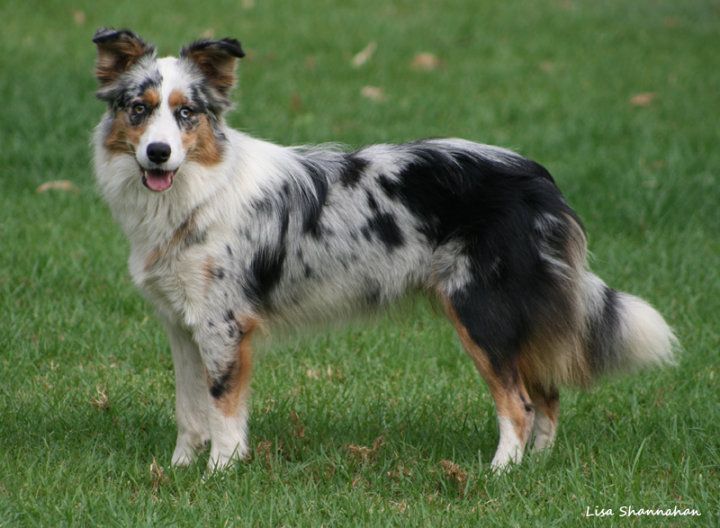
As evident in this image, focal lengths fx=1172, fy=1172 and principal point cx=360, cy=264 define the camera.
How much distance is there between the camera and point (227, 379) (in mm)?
4805

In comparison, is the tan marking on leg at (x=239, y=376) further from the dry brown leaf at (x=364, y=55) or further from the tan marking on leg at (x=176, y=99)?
the dry brown leaf at (x=364, y=55)

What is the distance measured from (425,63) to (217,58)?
754 cm

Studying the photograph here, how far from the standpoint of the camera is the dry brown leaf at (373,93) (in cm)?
1114

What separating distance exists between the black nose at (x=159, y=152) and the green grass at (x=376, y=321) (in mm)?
1059

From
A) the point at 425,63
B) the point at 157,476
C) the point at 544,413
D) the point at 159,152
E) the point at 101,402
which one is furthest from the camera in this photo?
the point at 425,63

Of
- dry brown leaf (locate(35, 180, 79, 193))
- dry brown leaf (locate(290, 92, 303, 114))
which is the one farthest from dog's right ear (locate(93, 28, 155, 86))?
dry brown leaf (locate(290, 92, 303, 114))

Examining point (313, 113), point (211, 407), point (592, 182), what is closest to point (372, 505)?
point (211, 407)

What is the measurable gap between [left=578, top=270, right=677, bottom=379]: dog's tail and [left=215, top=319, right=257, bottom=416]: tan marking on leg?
1.41 meters

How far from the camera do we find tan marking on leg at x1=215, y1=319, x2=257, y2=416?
A: 4.81 meters

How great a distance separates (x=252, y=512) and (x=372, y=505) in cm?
46

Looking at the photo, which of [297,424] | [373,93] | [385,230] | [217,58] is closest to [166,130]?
[217,58]

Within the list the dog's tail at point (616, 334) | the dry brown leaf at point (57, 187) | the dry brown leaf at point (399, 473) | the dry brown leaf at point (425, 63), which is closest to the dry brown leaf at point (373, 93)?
the dry brown leaf at point (425, 63)

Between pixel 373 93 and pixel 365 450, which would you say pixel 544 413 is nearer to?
pixel 365 450

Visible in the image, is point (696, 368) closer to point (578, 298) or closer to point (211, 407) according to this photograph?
point (578, 298)
